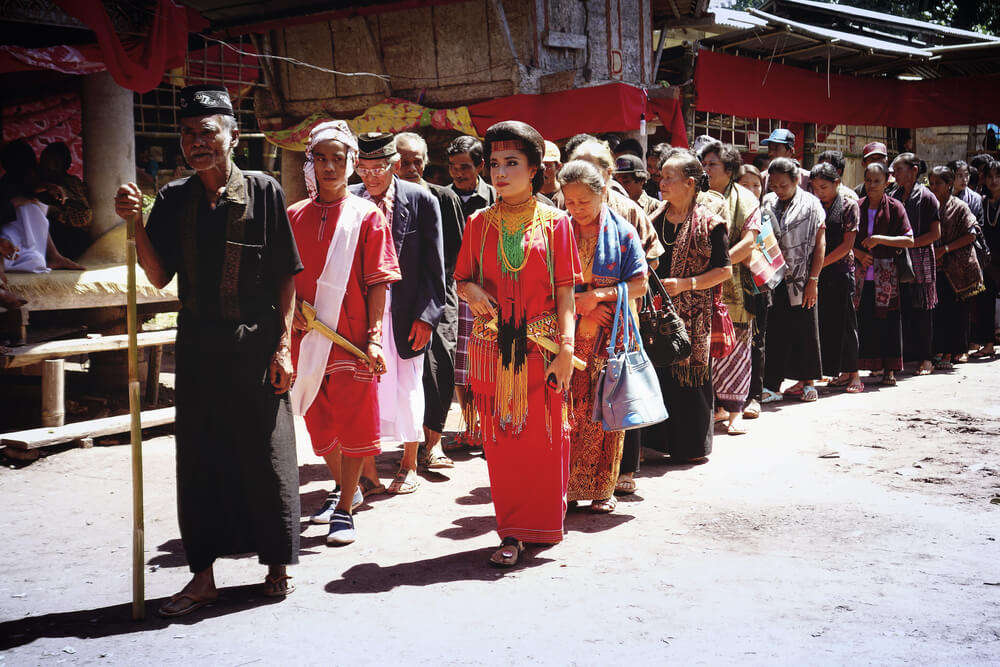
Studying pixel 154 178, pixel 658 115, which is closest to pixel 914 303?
pixel 658 115

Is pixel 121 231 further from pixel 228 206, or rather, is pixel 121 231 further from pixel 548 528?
pixel 548 528

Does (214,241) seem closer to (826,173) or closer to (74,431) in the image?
(74,431)

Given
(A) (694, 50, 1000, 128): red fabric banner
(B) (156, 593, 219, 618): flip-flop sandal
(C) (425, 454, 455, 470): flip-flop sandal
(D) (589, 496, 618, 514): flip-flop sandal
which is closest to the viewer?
(B) (156, 593, 219, 618): flip-flop sandal

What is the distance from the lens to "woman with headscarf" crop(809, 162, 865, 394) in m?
8.16

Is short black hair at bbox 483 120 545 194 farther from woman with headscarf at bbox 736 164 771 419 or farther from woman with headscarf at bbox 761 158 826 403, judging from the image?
woman with headscarf at bbox 761 158 826 403

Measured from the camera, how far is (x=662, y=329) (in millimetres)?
5258

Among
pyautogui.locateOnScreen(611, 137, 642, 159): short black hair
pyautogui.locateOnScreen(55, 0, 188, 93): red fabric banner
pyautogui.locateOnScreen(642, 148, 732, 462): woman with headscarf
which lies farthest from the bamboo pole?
pyautogui.locateOnScreen(611, 137, 642, 159): short black hair

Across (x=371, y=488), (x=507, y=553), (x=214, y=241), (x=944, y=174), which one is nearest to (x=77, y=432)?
(x=371, y=488)

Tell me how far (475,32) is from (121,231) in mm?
5313

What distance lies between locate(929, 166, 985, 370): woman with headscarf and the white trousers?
6.95 meters

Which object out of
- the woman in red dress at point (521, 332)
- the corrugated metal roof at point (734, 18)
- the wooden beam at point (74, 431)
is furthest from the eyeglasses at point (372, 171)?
the corrugated metal roof at point (734, 18)

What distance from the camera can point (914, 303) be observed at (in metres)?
9.49

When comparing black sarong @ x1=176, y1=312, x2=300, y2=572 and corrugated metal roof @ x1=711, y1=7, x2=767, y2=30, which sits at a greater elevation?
corrugated metal roof @ x1=711, y1=7, x2=767, y2=30

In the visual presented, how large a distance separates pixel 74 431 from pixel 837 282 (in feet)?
21.4
